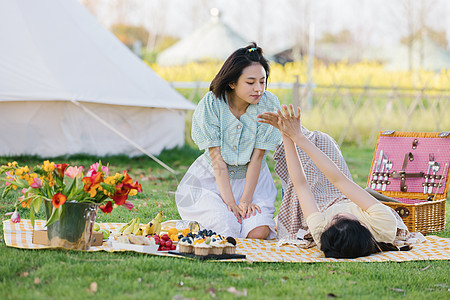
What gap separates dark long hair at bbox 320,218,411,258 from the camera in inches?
129

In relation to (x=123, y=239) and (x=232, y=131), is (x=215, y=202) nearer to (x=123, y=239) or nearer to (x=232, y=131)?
(x=232, y=131)

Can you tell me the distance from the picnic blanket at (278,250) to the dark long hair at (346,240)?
0.05 metres

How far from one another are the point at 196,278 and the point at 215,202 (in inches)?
46.1

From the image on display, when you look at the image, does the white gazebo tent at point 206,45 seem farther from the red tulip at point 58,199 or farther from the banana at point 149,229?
the red tulip at point 58,199

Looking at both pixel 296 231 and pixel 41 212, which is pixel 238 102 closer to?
pixel 296 231

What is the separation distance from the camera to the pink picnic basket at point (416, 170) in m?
4.48

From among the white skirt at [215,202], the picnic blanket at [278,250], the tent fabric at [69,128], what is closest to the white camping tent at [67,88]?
the tent fabric at [69,128]

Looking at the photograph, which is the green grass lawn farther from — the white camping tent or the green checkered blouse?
the white camping tent

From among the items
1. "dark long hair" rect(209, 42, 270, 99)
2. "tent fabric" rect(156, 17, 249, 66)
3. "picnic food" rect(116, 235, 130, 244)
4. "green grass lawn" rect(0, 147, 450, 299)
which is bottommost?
"green grass lawn" rect(0, 147, 450, 299)

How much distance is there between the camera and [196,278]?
2756 mm

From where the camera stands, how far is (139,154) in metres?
8.20

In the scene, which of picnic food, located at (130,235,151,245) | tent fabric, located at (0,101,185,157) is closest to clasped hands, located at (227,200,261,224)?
picnic food, located at (130,235,151,245)

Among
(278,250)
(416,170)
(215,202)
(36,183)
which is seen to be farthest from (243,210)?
(416,170)

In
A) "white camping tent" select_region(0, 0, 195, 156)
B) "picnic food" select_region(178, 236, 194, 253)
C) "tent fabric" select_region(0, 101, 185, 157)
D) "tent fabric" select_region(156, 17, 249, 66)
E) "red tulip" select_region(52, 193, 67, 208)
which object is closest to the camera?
"red tulip" select_region(52, 193, 67, 208)
